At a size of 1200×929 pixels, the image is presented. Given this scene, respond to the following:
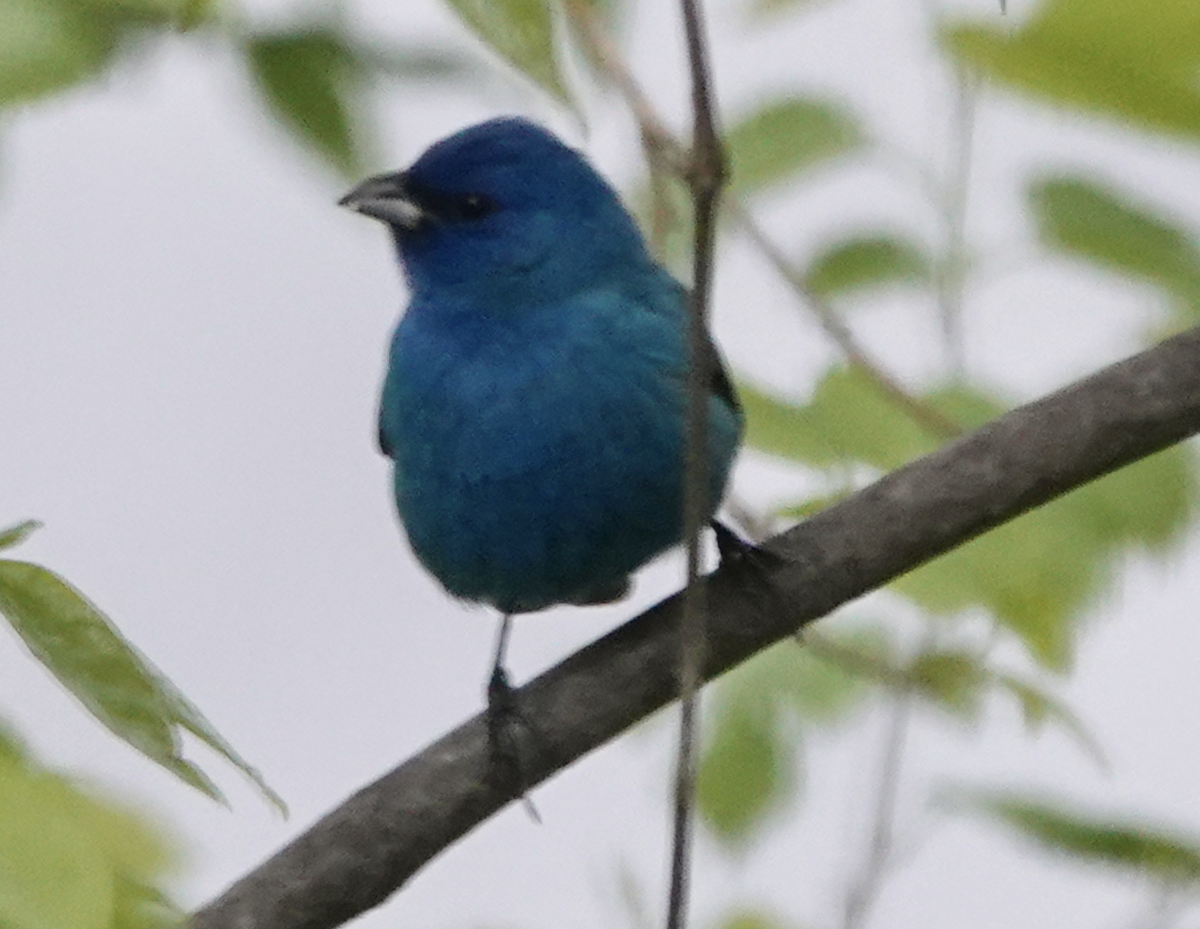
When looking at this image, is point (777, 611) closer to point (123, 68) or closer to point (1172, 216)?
point (1172, 216)

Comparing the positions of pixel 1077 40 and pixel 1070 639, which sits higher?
pixel 1077 40

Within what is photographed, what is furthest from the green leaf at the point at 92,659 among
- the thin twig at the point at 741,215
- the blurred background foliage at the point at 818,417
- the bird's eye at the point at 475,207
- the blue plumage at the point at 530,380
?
the bird's eye at the point at 475,207

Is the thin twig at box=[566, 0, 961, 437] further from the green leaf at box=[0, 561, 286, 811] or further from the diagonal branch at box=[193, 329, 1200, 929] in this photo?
the green leaf at box=[0, 561, 286, 811]

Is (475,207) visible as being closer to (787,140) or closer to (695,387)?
(787,140)

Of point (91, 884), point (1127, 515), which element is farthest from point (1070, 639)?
point (91, 884)

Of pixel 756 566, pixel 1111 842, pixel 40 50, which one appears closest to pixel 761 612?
pixel 756 566

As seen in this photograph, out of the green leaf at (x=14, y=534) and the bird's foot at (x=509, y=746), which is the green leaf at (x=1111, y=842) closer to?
the bird's foot at (x=509, y=746)

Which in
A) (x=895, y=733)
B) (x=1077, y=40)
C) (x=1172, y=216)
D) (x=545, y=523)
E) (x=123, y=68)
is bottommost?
(x=895, y=733)

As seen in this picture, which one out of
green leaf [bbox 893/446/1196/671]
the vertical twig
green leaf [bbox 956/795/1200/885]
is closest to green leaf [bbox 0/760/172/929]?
the vertical twig
